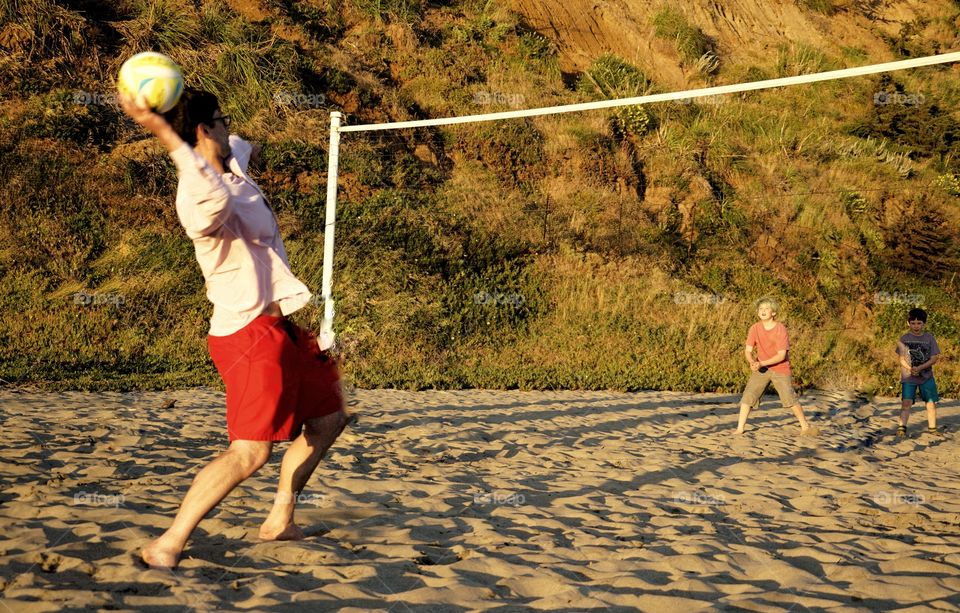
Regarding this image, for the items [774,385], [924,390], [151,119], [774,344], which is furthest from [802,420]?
[151,119]

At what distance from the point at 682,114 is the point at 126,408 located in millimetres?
17654

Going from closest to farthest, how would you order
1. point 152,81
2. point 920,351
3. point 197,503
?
Result: point 152,81 < point 197,503 < point 920,351

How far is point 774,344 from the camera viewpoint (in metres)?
8.39

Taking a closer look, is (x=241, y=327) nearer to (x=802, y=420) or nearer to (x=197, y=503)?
(x=197, y=503)

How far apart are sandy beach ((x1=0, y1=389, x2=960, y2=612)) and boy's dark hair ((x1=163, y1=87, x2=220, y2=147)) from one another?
1685mm

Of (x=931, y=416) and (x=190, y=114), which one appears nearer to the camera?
(x=190, y=114)

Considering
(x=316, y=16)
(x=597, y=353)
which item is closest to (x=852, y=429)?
(x=597, y=353)

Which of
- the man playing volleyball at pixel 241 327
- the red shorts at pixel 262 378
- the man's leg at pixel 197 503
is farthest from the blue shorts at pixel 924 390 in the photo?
the man's leg at pixel 197 503

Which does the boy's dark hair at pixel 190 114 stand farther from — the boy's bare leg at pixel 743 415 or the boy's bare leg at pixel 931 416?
the boy's bare leg at pixel 931 416

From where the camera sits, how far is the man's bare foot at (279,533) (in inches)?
147

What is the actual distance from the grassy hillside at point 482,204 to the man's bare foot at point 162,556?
667 cm

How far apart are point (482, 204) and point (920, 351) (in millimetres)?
9523

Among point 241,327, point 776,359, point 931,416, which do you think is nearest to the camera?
point 241,327

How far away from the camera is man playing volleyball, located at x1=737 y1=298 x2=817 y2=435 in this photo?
8336mm
